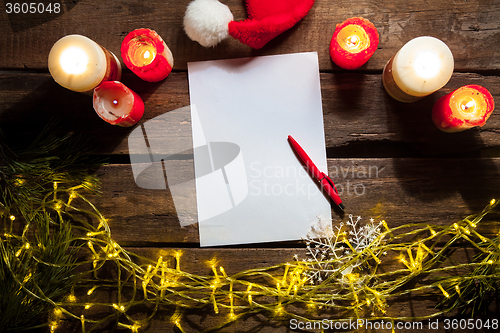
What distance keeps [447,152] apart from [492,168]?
10cm

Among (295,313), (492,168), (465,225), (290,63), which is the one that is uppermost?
(290,63)

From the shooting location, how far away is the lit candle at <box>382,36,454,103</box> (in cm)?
56

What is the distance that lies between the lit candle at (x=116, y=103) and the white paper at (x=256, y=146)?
128 millimetres

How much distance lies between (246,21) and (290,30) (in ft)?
0.34

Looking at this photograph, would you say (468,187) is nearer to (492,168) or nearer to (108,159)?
(492,168)

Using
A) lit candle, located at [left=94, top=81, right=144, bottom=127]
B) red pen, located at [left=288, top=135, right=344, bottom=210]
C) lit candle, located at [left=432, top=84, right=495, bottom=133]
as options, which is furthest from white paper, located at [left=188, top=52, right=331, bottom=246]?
lit candle, located at [left=432, top=84, right=495, bottom=133]

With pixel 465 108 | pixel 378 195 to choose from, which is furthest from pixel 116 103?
pixel 465 108

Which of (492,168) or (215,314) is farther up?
(492,168)

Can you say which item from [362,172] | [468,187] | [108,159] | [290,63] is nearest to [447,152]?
[468,187]

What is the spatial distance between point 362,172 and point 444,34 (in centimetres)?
36

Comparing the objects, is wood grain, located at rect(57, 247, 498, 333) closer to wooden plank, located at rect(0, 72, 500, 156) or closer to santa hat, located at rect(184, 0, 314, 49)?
wooden plank, located at rect(0, 72, 500, 156)

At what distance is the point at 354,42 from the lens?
61 centimetres

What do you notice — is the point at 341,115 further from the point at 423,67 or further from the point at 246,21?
the point at 246,21

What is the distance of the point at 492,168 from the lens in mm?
626
